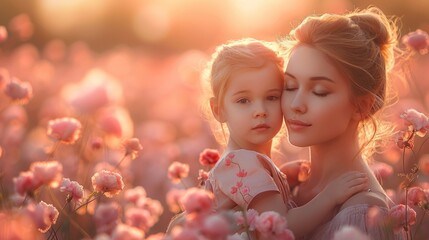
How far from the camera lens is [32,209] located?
2385mm

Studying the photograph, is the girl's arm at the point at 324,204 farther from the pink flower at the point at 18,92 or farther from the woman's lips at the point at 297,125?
the pink flower at the point at 18,92

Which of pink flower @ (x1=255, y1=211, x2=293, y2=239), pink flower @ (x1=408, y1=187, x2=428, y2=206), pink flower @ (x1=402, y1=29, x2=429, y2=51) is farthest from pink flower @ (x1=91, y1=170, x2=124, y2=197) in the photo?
pink flower @ (x1=402, y1=29, x2=429, y2=51)

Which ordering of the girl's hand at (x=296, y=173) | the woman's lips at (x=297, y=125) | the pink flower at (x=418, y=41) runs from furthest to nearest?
the pink flower at (x=418, y=41) → the girl's hand at (x=296, y=173) → the woman's lips at (x=297, y=125)

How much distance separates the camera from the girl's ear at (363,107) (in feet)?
11.2

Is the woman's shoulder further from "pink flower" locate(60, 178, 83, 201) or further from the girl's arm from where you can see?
"pink flower" locate(60, 178, 83, 201)

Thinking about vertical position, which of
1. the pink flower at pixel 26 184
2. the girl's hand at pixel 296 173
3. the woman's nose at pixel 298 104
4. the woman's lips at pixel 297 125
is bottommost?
the pink flower at pixel 26 184

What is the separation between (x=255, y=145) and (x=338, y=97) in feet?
1.26

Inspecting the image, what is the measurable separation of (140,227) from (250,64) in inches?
43.1

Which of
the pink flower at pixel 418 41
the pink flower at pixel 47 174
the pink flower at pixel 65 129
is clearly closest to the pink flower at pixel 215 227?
the pink flower at pixel 47 174

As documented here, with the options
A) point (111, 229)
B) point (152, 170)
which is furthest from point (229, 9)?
point (111, 229)

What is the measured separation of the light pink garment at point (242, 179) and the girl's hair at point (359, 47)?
0.44 meters

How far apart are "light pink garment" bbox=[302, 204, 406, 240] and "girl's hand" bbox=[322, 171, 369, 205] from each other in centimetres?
5

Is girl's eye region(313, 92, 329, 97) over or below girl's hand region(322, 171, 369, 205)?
over

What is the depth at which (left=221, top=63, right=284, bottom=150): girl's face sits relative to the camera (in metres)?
3.29
